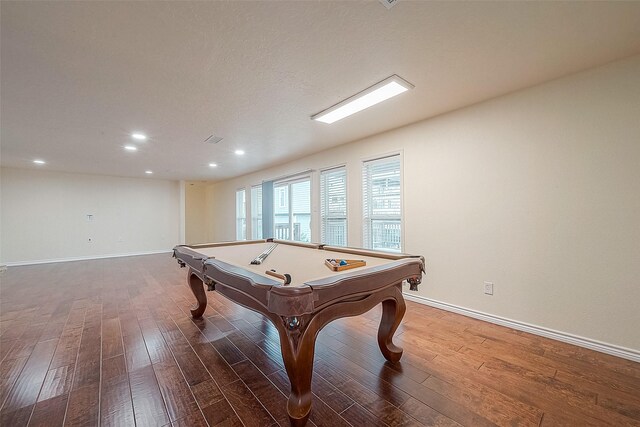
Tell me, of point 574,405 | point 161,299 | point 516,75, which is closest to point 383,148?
point 516,75

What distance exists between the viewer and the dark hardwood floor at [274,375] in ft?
4.58

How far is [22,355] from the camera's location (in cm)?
201

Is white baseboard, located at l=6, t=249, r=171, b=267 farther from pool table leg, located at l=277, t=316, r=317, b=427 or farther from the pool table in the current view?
pool table leg, located at l=277, t=316, r=317, b=427

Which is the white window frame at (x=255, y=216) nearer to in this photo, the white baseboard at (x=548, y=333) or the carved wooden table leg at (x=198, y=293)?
the carved wooden table leg at (x=198, y=293)

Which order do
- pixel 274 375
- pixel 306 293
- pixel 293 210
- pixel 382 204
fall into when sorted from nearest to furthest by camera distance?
1. pixel 306 293
2. pixel 274 375
3. pixel 382 204
4. pixel 293 210

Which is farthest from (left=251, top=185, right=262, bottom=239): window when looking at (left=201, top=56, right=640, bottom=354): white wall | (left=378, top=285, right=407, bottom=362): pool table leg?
(left=378, top=285, right=407, bottom=362): pool table leg

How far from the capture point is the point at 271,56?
1885mm

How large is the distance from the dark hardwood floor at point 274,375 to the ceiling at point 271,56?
2286 mm

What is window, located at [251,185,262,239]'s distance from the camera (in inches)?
263

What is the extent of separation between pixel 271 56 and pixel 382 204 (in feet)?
8.08

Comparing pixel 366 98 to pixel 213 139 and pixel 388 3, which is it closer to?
pixel 388 3

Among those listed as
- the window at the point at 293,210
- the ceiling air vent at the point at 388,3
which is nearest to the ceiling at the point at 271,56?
the ceiling air vent at the point at 388,3

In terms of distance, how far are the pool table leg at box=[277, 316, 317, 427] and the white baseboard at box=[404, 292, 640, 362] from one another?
7.30 feet

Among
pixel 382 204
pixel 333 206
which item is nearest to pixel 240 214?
pixel 333 206
